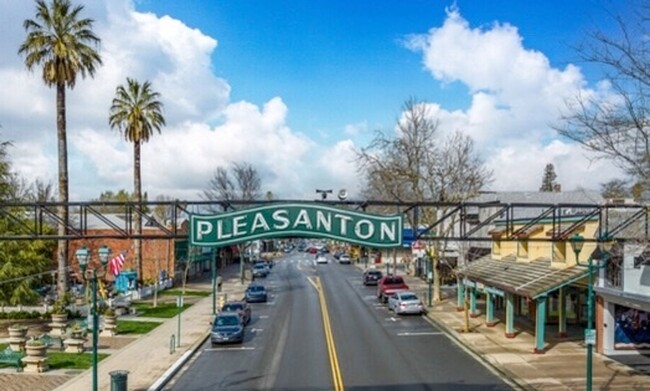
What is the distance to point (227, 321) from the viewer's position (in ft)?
94.5

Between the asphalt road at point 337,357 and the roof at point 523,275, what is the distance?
139 inches

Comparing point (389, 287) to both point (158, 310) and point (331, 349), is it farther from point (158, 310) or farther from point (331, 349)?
point (331, 349)

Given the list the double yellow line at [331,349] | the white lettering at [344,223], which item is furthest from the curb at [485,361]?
the white lettering at [344,223]

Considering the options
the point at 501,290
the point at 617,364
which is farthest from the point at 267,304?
the point at 617,364

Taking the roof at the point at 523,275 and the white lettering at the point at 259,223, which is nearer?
the white lettering at the point at 259,223

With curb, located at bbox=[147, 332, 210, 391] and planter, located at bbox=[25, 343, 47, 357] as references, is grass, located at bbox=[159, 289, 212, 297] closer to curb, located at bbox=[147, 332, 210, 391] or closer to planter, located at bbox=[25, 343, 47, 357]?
curb, located at bbox=[147, 332, 210, 391]

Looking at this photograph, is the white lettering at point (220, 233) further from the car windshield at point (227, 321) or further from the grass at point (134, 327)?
the grass at point (134, 327)

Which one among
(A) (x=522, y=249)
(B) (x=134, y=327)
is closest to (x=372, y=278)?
(A) (x=522, y=249)

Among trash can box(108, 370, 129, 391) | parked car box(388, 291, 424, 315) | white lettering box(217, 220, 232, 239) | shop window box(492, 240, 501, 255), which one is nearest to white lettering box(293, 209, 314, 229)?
white lettering box(217, 220, 232, 239)

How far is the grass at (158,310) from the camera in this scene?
124 feet

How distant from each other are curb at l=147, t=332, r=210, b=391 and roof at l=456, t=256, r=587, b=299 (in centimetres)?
1363

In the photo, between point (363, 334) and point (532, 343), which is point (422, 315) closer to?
point (363, 334)

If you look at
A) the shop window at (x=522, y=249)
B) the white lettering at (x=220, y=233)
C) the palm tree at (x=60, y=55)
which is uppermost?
Result: the palm tree at (x=60, y=55)

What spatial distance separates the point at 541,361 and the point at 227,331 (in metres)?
13.0
